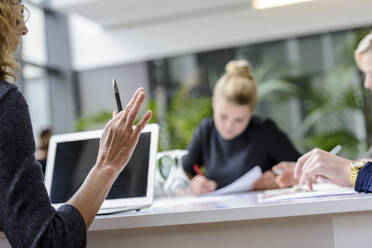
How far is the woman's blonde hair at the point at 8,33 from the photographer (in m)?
1.16

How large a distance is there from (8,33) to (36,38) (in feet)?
20.5

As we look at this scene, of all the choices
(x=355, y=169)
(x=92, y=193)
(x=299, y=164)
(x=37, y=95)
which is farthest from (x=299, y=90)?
(x=92, y=193)

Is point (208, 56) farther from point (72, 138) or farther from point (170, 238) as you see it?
point (170, 238)

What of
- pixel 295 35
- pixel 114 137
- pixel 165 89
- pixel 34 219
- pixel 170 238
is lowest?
pixel 170 238

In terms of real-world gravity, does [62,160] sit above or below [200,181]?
above

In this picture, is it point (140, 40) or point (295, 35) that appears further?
point (140, 40)

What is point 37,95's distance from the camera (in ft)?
22.9

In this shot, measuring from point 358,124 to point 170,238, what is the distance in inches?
205

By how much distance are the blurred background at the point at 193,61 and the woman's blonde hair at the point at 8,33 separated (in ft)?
16.4

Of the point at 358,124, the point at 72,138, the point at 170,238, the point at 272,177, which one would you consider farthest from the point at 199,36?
the point at 170,238

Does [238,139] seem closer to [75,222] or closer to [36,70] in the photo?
[75,222]

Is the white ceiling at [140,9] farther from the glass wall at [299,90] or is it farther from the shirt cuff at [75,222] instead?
the shirt cuff at [75,222]

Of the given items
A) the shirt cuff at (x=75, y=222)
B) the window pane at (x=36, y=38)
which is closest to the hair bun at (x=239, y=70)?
the shirt cuff at (x=75, y=222)

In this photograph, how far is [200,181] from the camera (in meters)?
2.53
